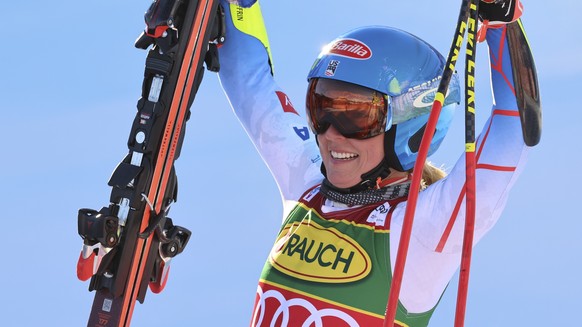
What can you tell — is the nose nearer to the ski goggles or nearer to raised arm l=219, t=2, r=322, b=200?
Result: the ski goggles

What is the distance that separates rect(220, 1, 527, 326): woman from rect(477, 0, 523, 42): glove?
345 mm

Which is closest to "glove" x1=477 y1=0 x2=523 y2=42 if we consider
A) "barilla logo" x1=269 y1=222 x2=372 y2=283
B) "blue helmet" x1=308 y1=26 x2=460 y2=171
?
"blue helmet" x1=308 y1=26 x2=460 y2=171

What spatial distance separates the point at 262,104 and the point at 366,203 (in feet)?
2.26

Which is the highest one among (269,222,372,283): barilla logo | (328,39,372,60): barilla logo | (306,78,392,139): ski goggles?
(328,39,372,60): barilla logo

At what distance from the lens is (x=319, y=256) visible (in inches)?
153

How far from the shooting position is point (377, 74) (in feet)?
12.7

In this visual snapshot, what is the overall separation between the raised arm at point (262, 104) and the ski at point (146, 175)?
15.7 inches

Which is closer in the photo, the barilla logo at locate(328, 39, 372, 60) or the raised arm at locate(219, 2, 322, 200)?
the barilla logo at locate(328, 39, 372, 60)

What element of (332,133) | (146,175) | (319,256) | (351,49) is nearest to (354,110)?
(332,133)

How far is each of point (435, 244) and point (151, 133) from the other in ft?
3.38

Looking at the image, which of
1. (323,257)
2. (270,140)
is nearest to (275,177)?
(270,140)

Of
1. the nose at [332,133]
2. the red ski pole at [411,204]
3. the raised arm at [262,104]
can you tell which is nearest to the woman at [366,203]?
the nose at [332,133]

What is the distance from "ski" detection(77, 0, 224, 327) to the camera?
12.7 ft

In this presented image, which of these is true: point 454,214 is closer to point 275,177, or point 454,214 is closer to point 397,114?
point 397,114
